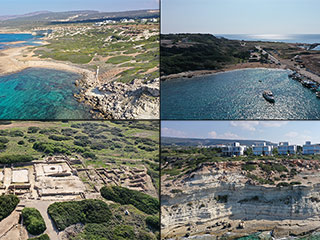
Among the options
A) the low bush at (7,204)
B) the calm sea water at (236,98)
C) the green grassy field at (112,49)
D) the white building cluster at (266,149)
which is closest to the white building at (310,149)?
the white building cluster at (266,149)

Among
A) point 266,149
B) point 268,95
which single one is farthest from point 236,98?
point 266,149

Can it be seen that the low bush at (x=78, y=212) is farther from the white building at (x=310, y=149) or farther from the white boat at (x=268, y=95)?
the white building at (x=310, y=149)

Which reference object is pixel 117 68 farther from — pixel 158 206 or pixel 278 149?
pixel 278 149

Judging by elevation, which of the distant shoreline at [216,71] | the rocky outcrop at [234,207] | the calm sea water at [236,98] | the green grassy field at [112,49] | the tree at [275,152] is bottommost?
the rocky outcrop at [234,207]

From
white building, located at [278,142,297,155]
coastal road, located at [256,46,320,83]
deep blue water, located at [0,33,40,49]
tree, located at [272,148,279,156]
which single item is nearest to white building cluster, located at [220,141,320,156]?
white building, located at [278,142,297,155]

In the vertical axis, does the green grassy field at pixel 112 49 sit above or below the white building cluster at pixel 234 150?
above

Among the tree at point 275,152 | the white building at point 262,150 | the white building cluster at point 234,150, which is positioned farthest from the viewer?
the tree at point 275,152

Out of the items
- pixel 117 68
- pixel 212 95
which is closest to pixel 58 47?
pixel 117 68
